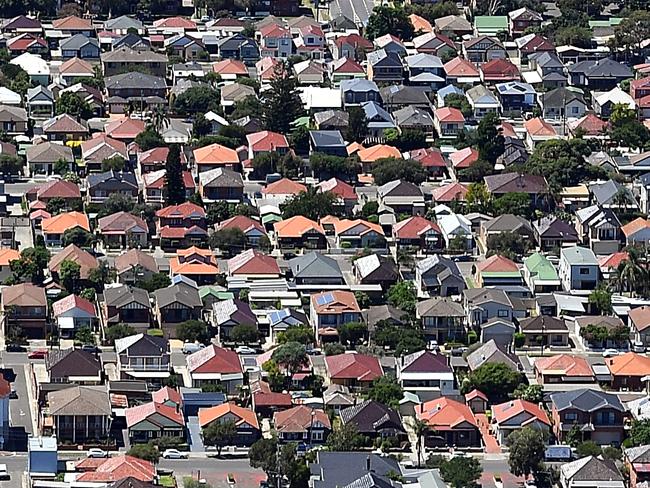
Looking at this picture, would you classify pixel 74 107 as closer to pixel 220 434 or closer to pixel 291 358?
pixel 291 358

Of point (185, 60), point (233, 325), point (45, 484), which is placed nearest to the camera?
point (45, 484)

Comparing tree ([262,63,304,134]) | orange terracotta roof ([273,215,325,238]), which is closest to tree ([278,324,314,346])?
orange terracotta roof ([273,215,325,238])

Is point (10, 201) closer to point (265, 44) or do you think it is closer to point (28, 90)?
point (28, 90)

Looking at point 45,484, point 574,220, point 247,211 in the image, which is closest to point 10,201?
point 247,211

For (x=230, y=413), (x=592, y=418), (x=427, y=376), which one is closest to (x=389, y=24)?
(x=427, y=376)

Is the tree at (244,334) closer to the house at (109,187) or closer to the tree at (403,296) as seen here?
the tree at (403,296)
